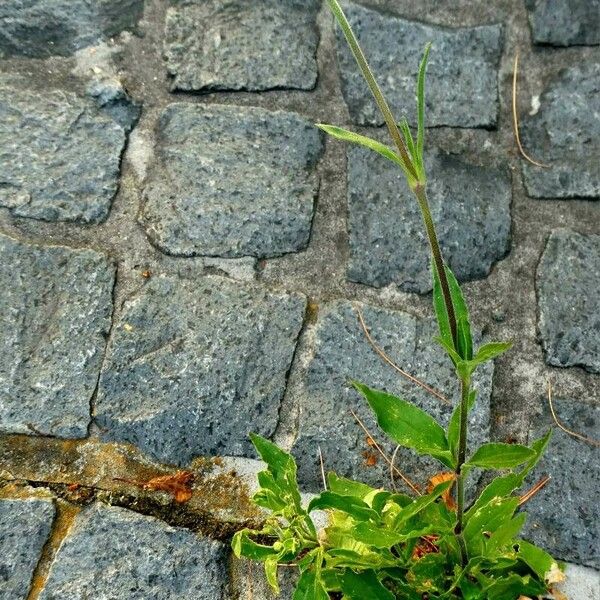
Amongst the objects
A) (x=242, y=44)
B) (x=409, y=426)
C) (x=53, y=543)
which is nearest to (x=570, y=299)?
(x=409, y=426)

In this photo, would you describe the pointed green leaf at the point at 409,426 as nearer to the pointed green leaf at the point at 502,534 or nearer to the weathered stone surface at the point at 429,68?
the pointed green leaf at the point at 502,534

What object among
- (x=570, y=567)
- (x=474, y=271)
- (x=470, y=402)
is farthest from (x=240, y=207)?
(x=570, y=567)

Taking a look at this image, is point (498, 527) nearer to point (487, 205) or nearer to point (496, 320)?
point (496, 320)

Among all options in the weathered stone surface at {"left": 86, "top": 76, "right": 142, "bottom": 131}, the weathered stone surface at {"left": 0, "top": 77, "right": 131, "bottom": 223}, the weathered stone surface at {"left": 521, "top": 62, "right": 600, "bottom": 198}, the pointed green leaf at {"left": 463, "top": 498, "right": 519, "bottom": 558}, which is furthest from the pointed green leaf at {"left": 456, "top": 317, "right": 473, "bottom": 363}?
the weathered stone surface at {"left": 86, "top": 76, "right": 142, "bottom": 131}

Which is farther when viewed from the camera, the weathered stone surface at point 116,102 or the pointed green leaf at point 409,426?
the weathered stone surface at point 116,102

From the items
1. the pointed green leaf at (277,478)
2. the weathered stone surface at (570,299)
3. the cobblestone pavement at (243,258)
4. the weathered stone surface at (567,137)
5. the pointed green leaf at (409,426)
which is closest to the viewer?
the pointed green leaf at (409,426)

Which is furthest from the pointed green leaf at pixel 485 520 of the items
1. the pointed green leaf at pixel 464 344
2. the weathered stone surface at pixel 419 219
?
the weathered stone surface at pixel 419 219

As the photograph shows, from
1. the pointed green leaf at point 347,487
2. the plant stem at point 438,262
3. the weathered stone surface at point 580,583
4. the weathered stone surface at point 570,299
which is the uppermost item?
the plant stem at point 438,262

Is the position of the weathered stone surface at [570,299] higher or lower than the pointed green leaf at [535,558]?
higher
